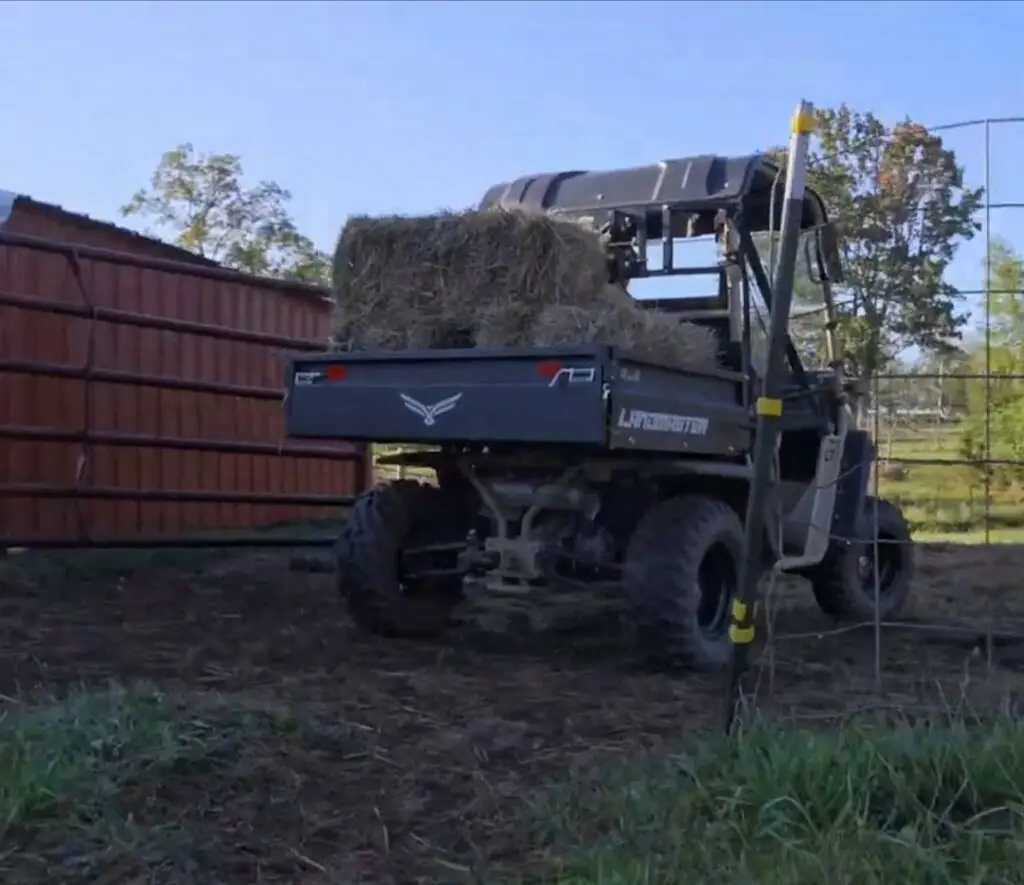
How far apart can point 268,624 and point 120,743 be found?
144 inches

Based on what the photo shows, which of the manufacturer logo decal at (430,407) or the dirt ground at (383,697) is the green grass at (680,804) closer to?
the dirt ground at (383,697)

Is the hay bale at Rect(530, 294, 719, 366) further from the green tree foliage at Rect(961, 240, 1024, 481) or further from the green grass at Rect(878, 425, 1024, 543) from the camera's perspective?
the green grass at Rect(878, 425, 1024, 543)

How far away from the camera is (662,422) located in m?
6.63

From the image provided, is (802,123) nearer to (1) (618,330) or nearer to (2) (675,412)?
(1) (618,330)

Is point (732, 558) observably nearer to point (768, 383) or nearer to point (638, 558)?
point (638, 558)

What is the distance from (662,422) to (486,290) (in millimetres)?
1032

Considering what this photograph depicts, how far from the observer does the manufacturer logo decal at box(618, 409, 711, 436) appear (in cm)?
638

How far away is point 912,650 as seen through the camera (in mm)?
7508

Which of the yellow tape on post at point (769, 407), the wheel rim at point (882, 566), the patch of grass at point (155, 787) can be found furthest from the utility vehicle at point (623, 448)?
the patch of grass at point (155, 787)

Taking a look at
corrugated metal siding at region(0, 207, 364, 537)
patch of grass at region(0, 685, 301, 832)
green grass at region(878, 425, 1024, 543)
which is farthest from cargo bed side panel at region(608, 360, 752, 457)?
green grass at region(878, 425, 1024, 543)

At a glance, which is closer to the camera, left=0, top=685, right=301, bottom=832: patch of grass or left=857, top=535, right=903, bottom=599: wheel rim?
left=0, top=685, right=301, bottom=832: patch of grass

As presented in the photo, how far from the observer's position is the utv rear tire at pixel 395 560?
7.57 m

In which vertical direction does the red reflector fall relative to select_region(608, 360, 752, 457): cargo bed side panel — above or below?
above

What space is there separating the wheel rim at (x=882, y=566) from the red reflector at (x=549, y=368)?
10.2 ft
